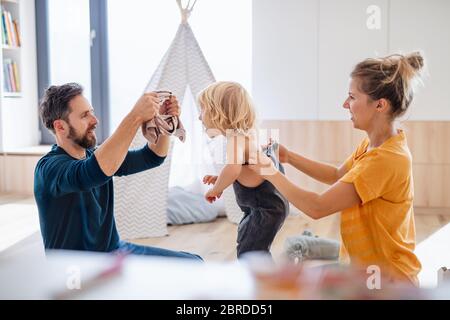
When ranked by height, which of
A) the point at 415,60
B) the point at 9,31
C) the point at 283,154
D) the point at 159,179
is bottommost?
the point at 159,179

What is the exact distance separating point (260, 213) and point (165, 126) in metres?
0.22

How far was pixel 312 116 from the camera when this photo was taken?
229cm

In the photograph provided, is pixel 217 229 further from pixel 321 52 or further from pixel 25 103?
pixel 25 103

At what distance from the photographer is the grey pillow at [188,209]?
85.6 inches

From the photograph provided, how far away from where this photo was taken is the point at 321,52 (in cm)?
200

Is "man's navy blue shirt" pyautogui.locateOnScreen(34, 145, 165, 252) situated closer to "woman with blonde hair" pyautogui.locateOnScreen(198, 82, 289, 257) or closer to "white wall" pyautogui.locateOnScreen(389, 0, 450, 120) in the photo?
"woman with blonde hair" pyautogui.locateOnScreen(198, 82, 289, 257)

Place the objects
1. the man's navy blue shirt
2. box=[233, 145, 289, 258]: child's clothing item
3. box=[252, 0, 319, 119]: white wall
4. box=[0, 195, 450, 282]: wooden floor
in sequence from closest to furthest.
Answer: the man's navy blue shirt
box=[233, 145, 289, 258]: child's clothing item
box=[0, 195, 450, 282]: wooden floor
box=[252, 0, 319, 119]: white wall

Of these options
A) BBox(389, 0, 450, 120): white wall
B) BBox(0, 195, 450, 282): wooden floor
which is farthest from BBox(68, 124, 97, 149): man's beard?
BBox(389, 0, 450, 120): white wall

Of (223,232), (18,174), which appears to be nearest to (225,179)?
(223,232)

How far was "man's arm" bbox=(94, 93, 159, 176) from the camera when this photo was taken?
2.23ft

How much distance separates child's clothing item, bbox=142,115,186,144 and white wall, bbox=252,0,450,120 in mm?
1108

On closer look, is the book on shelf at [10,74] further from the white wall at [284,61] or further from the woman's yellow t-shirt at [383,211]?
the woman's yellow t-shirt at [383,211]

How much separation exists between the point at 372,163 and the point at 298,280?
358 mm
